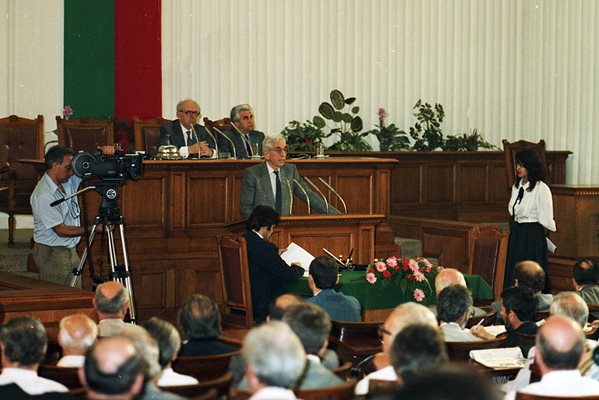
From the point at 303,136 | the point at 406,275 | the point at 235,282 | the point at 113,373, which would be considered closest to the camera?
the point at 113,373

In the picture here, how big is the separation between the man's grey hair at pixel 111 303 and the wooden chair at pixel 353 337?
1.15 metres

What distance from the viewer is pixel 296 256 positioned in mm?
7504

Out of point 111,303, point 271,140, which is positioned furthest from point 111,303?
point 271,140

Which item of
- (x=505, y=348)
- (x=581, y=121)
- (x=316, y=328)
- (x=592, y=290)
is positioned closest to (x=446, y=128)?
(x=581, y=121)

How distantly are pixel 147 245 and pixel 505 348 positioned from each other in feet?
14.4

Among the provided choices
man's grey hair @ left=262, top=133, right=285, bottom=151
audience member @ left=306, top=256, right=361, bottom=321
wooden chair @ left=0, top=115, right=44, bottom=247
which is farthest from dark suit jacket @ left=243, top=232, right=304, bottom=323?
wooden chair @ left=0, top=115, right=44, bottom=247

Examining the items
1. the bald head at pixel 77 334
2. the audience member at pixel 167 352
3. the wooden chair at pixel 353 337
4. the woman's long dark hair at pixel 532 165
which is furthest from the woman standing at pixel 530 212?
the audience member at pixel 167 352

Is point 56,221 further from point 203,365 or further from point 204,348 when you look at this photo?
point 203,365

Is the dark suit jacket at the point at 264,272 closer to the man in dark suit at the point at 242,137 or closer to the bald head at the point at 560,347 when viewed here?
the man in dark suit at the point at 242,137

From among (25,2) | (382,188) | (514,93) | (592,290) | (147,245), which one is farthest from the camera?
(514,93)

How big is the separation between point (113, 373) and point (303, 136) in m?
9.49

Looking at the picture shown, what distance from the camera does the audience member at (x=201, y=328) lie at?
4633 millimetres

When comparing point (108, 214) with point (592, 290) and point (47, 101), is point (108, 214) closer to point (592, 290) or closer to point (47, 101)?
point (592, 290)

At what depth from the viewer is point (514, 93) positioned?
14844mm
